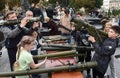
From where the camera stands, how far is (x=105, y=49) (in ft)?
22.3

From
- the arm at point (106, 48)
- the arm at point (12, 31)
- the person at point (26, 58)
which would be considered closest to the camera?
the person at point (26, 58)

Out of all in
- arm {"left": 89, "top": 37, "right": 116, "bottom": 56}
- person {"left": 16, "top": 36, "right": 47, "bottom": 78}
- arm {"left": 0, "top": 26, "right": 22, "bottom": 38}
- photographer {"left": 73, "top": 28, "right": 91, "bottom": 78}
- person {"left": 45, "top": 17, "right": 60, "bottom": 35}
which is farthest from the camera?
person {"left": 45, "top": 17, "right": 60, "bottom": 35}

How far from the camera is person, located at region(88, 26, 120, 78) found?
6.79m

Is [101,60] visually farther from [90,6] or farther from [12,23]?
[90,6]

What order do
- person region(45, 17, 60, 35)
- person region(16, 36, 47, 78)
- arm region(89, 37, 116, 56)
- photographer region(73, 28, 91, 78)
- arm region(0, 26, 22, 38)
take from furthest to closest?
person region(45, 17, 60, 35)
photographer region(73, 28, 91, 78)
arm region(0, 26, 22, 38)
arm region(89, 37, 116, 56)
person region(16, 36, 47, 78)

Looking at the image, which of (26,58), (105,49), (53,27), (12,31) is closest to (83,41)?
(105,49)

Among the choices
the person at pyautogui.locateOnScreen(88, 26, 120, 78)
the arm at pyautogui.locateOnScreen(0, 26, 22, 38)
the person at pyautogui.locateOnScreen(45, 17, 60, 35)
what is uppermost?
the arm at pyautogui.locateOnScreen(0, 26, 22, 38)

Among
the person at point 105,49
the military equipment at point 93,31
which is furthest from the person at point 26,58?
the person at point 105,49

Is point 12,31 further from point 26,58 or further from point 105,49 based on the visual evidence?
point 105,49

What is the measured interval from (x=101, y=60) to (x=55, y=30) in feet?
14.3

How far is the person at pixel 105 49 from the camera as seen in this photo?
679cm

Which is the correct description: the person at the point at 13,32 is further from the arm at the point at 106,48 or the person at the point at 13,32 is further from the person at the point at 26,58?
the arm at the point at 106,48

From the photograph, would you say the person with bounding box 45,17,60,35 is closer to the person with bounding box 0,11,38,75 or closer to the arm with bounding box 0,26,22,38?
the person with bounding box 0,11,38,75

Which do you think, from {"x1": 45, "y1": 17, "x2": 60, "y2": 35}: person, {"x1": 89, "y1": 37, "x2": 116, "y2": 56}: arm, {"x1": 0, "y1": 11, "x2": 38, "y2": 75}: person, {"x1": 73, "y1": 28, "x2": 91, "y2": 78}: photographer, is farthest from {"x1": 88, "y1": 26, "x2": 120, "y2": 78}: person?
{"x1": 45, "y1": 17, "x2": 60, "y2": 35}: person
